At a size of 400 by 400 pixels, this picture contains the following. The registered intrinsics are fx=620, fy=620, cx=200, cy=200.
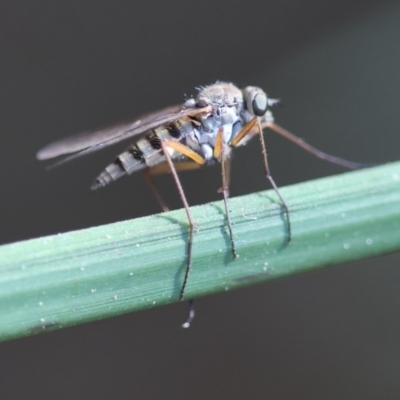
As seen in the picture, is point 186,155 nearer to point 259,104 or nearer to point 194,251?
point 259,104

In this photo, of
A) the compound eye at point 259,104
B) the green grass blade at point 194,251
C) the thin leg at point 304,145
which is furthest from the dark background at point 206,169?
the green grass blade at point 194,251

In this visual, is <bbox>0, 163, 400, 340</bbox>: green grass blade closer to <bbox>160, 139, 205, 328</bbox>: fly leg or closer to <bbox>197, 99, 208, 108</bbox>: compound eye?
<bbox>160, 139, 205, 328</bbox>: fly leg

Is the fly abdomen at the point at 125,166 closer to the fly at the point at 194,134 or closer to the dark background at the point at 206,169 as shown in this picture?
the fly at the point at 194,134

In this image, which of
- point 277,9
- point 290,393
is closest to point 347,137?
point 277,9

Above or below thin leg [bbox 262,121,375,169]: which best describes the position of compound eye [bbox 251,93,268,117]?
above

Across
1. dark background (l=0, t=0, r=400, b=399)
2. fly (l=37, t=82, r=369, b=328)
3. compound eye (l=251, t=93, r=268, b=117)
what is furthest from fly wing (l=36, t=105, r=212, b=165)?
dark background (l=0, t=0, r=400, b=399)

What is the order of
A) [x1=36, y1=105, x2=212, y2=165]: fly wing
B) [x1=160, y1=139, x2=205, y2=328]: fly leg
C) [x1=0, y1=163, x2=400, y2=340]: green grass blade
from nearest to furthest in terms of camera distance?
[x1=0, y1=163, x2=400, y2=340]: green grass blade, [x1=160, y1=139, x2=205, y2=328]: fly leg, [x1=36, y1=105, x2=212, y2=165]: fly wing

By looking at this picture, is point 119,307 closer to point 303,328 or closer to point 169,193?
point 303,328
